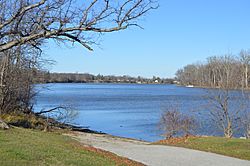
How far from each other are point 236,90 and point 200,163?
59.2 ft

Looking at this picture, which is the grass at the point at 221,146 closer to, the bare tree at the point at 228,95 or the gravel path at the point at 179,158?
the gravel path at the point at 179,158

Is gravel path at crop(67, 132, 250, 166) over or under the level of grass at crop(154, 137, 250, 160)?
over

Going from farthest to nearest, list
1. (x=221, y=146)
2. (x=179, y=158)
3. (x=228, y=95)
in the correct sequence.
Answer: (x=228, y=95) → (x=221, y=146) → (x=179, y=158)

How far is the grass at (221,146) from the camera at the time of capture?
1584cm

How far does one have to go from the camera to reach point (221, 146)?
57.6ft

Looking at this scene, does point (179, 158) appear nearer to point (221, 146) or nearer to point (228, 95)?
point (221, 146)

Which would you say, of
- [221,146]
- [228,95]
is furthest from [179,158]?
[228,95]

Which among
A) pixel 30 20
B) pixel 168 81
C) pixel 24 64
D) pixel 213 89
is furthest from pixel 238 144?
pixel 168 81

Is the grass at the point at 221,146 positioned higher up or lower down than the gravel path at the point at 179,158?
lower down

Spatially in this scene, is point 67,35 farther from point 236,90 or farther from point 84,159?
point 236,90

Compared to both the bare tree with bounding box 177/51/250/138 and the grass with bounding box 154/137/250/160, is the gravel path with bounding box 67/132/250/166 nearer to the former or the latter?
the grass with bounding box 154/137/250/160

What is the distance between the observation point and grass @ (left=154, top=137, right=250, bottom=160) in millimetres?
15836

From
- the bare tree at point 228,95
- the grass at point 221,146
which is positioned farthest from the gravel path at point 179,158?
the bare tree at point 228,95

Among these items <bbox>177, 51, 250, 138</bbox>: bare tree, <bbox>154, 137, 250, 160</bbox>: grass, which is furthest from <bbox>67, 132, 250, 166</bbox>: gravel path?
<bbox>177, 51, 250, 138</bbox>: bare tree
